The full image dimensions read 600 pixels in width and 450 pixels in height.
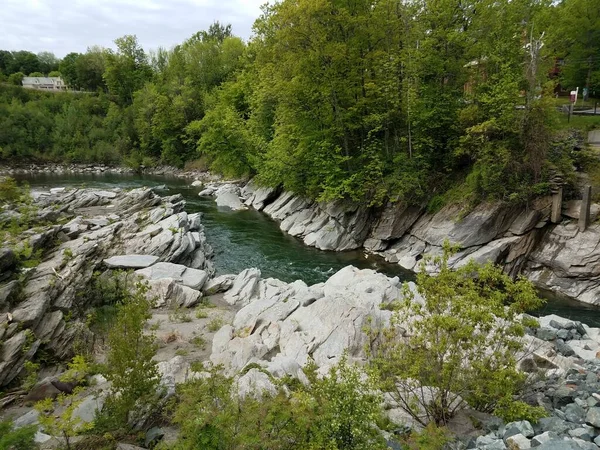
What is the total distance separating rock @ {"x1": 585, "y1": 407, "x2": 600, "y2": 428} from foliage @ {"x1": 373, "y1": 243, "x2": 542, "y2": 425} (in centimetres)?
101

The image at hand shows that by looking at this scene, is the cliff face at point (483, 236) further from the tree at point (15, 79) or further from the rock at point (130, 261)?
the tree at point (15, 79)

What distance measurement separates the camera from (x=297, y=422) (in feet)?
18.0

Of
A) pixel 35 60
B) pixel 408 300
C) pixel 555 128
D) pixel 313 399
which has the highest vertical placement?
pixel 35 60

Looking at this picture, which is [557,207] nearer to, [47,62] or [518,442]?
[518,442]

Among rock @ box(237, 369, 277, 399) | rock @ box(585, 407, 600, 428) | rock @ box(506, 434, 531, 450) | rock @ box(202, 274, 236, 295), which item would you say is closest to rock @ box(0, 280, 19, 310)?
rock @ box(202, 274, 236, 295)

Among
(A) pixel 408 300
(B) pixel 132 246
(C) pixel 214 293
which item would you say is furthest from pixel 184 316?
(A) pixel 408 300

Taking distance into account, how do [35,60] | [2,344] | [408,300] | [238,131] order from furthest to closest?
1. [35,60]
2. [238,131]
3. [2,344]
4. [408,300]

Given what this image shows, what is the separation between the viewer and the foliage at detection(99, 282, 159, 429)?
6.94 meters

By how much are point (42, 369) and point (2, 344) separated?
3.98ft

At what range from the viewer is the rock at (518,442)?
19.4ft

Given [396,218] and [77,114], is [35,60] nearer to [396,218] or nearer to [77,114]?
[77,114]

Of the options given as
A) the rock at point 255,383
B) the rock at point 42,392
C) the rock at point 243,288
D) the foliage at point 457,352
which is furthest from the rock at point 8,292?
the foliage at point 457,352

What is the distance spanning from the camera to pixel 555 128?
66.9ft

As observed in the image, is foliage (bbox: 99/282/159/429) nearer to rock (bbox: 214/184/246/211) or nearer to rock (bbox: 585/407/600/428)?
rock (bbox: 585/407/600/428)
